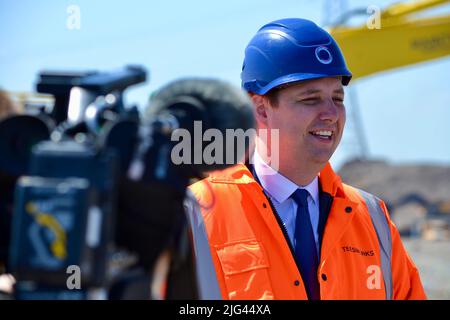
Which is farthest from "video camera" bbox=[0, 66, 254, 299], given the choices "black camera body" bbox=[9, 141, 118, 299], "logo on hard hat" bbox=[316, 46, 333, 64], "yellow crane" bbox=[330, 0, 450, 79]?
"yellow crane" bbox=[330, 0, 450, 79]

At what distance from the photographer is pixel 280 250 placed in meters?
2.00

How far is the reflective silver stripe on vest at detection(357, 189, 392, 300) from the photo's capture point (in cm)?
209

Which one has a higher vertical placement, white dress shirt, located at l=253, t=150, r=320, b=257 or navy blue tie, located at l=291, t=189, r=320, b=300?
white dress shirt, located at l=253, t=150, r=320, b=257

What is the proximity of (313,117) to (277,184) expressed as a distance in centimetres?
23

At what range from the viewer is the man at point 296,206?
197cm

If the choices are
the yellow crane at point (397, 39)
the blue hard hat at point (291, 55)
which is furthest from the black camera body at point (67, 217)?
the yellow crane at point (397, 39)

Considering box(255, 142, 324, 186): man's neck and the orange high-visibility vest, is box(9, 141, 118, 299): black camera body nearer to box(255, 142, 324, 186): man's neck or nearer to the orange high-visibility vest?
the orange high-visibility vest

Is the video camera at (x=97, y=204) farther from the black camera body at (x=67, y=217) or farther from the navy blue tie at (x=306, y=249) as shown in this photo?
the navy blue tie at (x=306, y=249)

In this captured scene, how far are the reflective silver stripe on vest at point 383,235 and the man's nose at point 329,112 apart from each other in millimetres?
334

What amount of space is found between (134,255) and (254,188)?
18.4 inches

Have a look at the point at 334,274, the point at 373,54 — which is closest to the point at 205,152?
the point at 334,274

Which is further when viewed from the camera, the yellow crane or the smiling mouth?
the yellow crane

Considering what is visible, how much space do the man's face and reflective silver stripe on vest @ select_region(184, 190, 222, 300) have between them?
366mm
